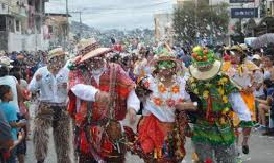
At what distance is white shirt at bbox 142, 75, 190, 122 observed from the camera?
7.08 m

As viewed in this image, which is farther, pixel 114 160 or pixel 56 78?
pixel 56 78

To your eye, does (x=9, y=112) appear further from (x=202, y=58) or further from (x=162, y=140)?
(x=202, y=58)

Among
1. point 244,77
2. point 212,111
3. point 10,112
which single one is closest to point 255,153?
point 244,77

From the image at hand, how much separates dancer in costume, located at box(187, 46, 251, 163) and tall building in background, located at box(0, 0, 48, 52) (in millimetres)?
52873

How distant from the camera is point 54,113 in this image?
9562mm

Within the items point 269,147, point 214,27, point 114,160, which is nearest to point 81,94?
point 114,160

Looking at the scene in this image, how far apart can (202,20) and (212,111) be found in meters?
72.6

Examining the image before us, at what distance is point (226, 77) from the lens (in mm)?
7238

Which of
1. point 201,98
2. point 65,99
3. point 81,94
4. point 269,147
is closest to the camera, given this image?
point 81,94

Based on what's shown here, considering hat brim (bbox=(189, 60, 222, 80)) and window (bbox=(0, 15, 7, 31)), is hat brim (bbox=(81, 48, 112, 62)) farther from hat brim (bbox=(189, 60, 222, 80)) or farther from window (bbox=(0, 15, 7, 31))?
window (bbox=(0, 15, 7, 31))

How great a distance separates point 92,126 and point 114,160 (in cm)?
42

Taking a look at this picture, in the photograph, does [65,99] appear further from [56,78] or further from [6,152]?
[6,152]

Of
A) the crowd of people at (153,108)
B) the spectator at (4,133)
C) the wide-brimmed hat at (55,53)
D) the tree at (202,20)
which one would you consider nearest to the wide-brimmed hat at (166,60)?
the crowd of people at (153,108)

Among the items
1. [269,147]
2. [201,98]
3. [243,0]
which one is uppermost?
[243,0]
